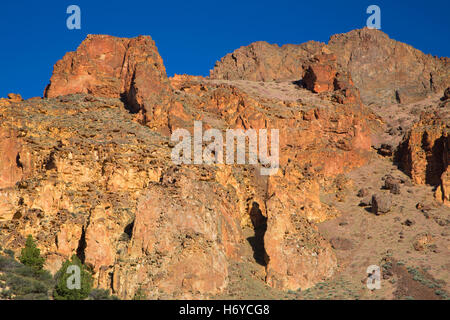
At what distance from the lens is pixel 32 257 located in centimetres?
3519

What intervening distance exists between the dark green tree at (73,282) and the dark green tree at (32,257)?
5.03 ft

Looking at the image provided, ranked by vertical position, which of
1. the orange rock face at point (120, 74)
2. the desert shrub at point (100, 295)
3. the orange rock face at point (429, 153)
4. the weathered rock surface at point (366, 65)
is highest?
the weathered rock surface at point (366, 65)

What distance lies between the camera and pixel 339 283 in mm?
39844

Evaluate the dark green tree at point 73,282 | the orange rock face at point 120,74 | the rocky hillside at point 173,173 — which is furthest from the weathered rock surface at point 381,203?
the dark green tree at point 73,282

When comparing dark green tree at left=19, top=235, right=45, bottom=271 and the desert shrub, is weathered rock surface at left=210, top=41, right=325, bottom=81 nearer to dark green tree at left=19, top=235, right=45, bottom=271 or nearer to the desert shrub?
dark green tree at left=19, top=235, right=45, bottom=271

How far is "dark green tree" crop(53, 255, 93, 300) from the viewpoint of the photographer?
31567 mm

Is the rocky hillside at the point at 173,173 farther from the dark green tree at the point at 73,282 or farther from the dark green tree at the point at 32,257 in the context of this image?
the dark green tree at the point at 73,282

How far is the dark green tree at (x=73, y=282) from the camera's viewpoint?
104ft

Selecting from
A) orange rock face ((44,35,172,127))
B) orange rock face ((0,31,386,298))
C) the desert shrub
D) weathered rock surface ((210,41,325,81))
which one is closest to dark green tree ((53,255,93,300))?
the desert shrub

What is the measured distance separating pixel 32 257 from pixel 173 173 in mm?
10761

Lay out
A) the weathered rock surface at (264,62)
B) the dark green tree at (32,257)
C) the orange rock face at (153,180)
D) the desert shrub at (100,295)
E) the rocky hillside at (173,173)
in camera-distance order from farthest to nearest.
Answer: the weathered rock surface at (264,62)
the rocky hillside at (173,173)
the orange rock face at (153,180)
the dark green tree at (32,257)
the desert shrub at (100,295)

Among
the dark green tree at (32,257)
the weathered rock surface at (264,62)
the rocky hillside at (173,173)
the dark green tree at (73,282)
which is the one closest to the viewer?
the dark green tree at (73,282)

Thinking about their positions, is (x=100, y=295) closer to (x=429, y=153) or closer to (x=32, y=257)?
(x=32, y=257)

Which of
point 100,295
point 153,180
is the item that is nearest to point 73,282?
point 100,295
